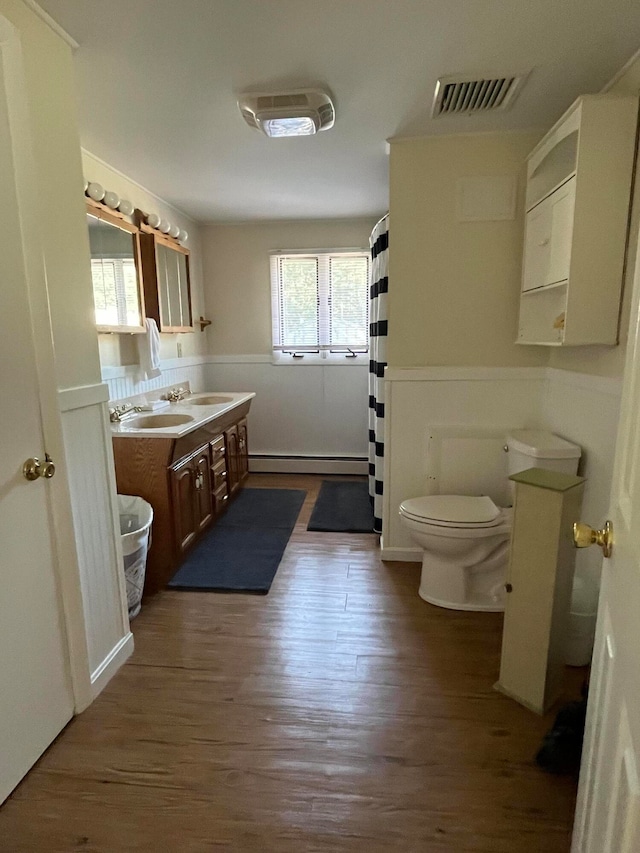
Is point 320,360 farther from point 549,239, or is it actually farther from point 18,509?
point 18,509

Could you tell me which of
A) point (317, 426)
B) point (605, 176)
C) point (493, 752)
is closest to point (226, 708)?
point (493, 752)

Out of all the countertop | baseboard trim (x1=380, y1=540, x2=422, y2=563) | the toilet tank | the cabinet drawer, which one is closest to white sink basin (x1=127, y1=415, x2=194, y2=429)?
the countertop

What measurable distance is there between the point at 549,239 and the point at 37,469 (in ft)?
6.98

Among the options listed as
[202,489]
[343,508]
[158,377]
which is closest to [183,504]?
[202,489]

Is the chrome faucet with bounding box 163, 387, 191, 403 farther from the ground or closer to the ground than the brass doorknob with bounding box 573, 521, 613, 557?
closer to the ground

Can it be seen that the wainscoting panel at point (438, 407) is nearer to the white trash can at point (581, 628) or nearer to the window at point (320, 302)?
the white trash can at point (581, 628)

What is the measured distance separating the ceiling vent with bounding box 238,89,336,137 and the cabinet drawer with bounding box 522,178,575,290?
1001mm

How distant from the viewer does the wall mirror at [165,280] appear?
3174mm

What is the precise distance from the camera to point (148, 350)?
3061 mm

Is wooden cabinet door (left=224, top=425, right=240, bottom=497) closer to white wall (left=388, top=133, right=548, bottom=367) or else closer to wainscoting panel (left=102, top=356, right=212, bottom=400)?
wainscoting panel (left=102, top=356, right=212, bottom=400)

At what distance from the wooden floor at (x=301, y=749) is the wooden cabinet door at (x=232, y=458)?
55.5 inches

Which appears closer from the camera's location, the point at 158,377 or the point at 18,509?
the point at 18,509

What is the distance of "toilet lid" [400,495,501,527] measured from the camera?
2184mm

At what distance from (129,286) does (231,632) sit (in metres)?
2.05
